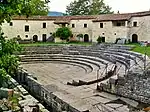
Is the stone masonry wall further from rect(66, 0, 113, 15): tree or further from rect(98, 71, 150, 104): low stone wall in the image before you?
rect(66, 0, 113, 15): tree

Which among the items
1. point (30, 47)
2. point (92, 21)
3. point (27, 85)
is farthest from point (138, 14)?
point (27, 85)

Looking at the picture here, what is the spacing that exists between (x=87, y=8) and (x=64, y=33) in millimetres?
24704

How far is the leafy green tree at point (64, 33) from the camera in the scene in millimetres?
36825

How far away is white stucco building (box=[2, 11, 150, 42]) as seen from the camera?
33.6m

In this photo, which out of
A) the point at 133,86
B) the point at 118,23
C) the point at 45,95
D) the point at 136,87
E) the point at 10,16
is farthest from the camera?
the point at 118,23

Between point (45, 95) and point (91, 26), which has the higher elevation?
point (91, 26)

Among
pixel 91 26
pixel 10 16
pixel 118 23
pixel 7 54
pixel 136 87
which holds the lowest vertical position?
pixel 136 87

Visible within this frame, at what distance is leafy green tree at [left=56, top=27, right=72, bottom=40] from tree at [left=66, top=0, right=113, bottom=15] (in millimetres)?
21733

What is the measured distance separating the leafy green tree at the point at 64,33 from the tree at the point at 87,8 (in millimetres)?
21733

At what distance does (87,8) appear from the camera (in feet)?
194

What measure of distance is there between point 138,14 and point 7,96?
28954 millimetres

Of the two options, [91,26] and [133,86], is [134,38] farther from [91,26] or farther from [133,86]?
[133,86]

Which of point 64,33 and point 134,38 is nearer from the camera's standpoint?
point 134,38

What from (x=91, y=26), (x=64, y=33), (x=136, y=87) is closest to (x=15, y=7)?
(x=136, y=87)
